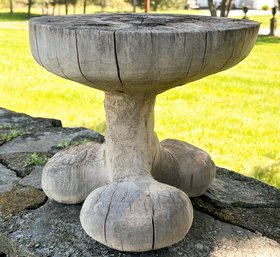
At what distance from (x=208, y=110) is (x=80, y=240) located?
9.62 ft

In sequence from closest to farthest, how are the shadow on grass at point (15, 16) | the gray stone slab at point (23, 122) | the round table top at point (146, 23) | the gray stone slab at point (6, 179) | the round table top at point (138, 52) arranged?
1. the round table top at point (138, 52)
2. the round table top at point (146, 23)
3. the gray stone slab at point (6, 179)
4. the gray stone slab at point (23, 122)
5. the shadow on grass at point (15, 16)

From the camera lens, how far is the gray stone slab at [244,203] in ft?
6.43

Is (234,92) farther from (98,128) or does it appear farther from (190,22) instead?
(190,22)

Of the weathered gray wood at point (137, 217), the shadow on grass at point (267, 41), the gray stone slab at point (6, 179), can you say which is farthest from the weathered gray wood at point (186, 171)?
the shadow on grass at point (267, 41)

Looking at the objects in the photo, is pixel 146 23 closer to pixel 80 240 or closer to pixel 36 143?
pixel 80 240

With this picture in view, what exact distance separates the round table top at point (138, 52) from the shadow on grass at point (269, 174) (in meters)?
1.38

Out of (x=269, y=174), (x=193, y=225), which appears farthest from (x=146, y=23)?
(x=269, y=174)

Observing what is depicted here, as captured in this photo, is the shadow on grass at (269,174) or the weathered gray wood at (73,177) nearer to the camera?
the weathered gray wood at (73,177)

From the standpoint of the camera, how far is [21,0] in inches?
1106

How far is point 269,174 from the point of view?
9.74 feet

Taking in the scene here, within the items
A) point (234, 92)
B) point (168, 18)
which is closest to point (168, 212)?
point (168, 18)

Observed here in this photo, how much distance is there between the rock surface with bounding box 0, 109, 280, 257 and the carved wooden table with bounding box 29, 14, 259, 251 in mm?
75

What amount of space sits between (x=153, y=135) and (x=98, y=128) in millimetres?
1901

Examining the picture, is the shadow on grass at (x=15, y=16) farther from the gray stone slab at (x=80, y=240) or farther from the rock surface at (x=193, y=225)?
the gray stone slab at (x=80, y=240)
